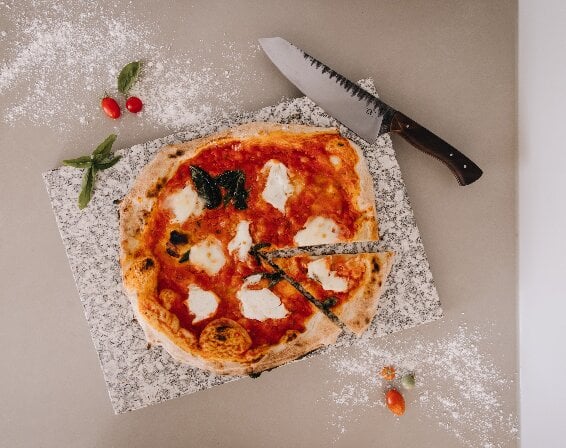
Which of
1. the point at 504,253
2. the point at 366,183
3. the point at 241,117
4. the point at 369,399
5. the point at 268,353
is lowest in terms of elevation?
the point at 369,399

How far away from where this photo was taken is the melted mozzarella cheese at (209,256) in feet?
6.67

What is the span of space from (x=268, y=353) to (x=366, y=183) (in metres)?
0.81

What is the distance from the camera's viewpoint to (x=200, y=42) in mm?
2256

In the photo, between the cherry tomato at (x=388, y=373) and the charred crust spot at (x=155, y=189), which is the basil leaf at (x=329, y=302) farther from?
the charred crust spot at (x=155, y=189)

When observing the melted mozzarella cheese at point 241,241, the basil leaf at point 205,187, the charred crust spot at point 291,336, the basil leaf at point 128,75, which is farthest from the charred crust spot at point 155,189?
the charred crust spot at point 291,336

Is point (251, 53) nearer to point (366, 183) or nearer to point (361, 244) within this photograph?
point (366, 183)

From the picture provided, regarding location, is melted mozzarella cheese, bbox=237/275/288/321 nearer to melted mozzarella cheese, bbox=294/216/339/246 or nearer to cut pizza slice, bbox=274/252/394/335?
cut pizza slice, bbox=274/252/394/335

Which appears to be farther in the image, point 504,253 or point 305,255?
point 504,253

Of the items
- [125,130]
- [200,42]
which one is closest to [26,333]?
[125,130]

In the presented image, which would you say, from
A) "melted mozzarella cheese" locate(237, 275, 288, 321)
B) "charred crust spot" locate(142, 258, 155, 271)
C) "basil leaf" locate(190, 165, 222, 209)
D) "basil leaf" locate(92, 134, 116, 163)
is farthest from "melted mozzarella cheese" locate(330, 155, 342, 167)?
"basil leaf" locate(92, 134, 116, 163)

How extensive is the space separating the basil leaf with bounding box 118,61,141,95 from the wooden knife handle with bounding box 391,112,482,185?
1143mm

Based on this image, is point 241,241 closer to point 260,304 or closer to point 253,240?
point 253,240

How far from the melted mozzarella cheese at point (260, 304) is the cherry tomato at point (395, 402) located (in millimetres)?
671

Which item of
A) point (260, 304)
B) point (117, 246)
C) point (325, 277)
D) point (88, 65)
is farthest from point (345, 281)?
point (88, 65)
